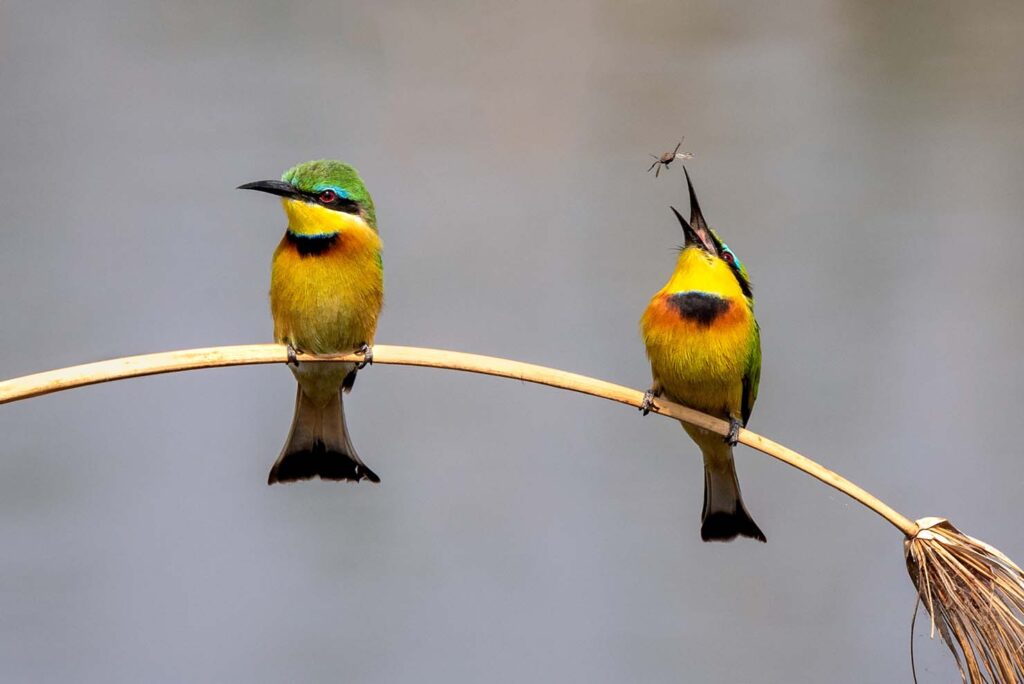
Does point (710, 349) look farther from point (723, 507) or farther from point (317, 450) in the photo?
point (317, 450)

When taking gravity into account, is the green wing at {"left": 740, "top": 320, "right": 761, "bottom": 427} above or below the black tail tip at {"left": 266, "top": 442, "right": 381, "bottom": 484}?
above

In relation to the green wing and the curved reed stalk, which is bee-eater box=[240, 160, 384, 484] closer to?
the curved reed stalk

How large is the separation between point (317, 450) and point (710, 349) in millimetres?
739

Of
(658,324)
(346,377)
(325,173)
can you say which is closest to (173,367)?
(325,173)

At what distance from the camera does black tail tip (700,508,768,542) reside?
7.04 feet

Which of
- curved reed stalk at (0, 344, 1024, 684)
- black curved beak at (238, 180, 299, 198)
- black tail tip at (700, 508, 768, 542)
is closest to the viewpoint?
curved reed stalk at (0, 344, 1024, 684)

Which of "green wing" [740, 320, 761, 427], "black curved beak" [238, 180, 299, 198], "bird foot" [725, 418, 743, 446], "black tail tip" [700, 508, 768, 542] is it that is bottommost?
"black tail tip" [700, 508, 768, 542]

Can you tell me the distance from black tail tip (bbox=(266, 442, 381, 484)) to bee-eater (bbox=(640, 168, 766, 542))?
58cm

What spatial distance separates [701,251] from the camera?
2.15 meters

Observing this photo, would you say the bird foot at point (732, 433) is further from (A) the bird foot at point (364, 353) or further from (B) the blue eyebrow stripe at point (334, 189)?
(B) the blue eyebrow stripe at point (334, 189)

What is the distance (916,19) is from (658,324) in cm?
148

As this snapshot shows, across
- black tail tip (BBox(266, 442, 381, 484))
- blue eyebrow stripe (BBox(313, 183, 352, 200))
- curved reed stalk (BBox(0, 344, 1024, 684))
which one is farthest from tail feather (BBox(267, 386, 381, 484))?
curved reed stalk (BBox(0, 344, 1024, 684))

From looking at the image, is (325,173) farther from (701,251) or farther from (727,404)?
(727,404)

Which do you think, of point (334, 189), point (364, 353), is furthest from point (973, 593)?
point (334, 189)
